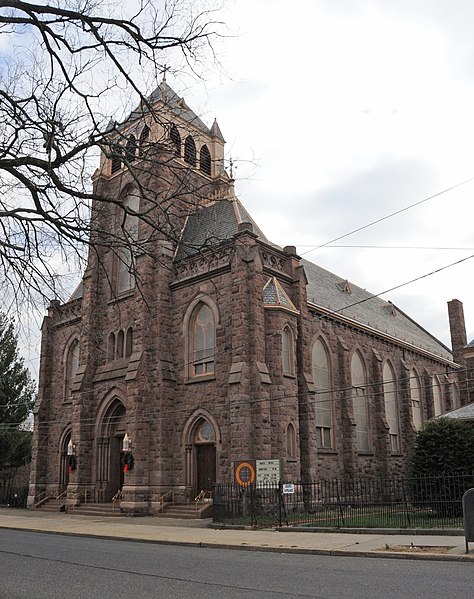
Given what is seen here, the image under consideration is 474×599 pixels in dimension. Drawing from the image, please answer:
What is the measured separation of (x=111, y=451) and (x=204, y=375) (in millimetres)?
7551

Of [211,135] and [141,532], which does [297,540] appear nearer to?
[141,532]

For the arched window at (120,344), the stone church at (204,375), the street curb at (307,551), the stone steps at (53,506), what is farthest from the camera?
the arched window at (120,344)

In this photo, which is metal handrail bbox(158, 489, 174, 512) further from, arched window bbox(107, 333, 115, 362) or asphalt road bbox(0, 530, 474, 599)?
asphalt road bbox(0, 530, 474, 599)

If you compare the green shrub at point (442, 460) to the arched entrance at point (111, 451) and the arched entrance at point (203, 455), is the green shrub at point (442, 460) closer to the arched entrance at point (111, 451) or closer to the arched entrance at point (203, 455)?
the arched entrance at point (203, 455)

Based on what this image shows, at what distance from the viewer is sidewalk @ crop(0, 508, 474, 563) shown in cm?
1220

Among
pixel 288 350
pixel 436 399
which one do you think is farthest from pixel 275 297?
pixel 436 399

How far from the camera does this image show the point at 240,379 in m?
23.1

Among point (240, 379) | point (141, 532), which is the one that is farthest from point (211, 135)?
point (141, 532)

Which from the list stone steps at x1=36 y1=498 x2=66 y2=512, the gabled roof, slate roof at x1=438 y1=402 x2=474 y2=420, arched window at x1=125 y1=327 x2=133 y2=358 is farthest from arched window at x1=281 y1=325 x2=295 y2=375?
stone steps at x1=36 y1=498 x2=66 y2=512

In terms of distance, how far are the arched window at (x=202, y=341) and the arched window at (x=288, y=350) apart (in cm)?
304

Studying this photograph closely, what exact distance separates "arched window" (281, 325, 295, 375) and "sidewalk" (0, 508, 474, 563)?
7095 millimetres

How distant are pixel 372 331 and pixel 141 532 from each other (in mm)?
20895

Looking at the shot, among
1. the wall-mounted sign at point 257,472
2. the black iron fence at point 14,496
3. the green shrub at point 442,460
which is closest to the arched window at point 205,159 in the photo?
the wall-mounted sign at point 257,472

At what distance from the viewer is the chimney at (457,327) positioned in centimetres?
4872
